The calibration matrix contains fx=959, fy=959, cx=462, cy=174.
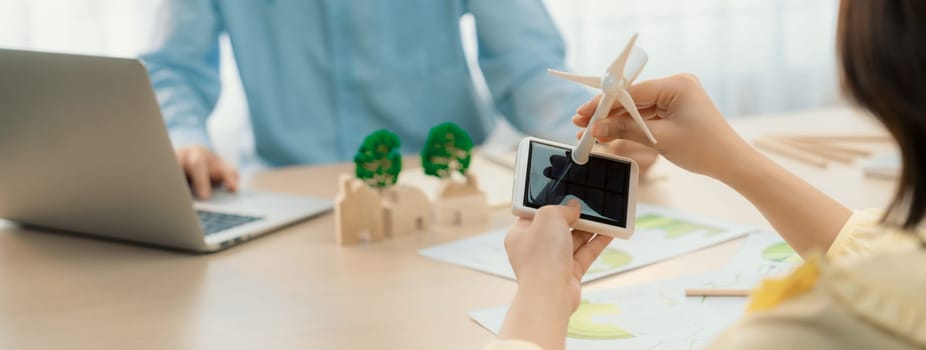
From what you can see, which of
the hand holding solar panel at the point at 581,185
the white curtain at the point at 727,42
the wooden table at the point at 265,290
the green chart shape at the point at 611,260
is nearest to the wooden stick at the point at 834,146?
the wooden table at the point at 265,290

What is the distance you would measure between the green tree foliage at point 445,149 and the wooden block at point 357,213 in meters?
0.07

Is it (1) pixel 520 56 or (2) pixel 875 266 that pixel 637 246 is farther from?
(1) pixel 520 56

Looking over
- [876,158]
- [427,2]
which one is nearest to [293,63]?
[427,2]

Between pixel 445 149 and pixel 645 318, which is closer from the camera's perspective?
pixel 645 318

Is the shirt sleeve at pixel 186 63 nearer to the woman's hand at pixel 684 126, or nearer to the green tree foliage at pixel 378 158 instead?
the green tree foliage at pixel 378 158

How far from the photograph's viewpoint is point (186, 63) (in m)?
1.45

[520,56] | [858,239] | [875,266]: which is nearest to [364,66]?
[520,56]

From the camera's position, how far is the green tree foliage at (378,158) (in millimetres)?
964

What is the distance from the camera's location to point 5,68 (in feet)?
2.93

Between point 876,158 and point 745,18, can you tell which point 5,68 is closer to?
point 876,158

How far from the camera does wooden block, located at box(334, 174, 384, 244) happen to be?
959 mm

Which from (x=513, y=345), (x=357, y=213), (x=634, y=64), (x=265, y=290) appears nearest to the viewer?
(x=513, y=345)

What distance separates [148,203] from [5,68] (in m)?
0.18

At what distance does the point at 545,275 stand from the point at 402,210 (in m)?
0.38
